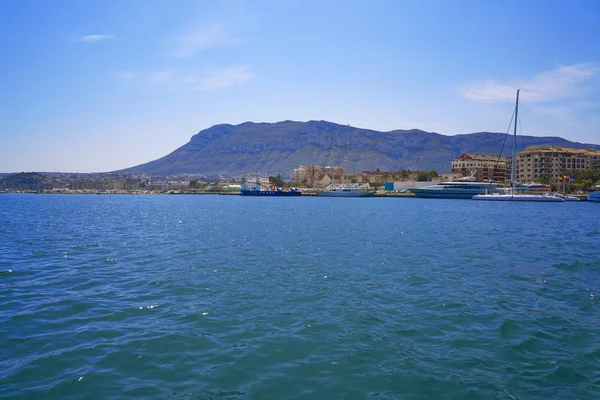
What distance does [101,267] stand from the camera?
19031 mm

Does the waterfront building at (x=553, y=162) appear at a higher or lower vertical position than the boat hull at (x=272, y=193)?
higher

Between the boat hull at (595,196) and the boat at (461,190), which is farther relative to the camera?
the boat at (461,190)

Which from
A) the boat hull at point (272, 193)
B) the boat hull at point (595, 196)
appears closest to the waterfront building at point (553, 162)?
the boat hull at point (595, 196)

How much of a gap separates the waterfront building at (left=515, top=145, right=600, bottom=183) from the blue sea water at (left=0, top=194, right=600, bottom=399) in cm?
17886

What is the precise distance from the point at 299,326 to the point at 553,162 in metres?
198

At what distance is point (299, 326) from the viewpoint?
10.8m

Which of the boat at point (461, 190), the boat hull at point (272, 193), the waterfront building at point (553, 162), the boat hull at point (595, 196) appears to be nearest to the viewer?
the boat hull at point (595, 196)

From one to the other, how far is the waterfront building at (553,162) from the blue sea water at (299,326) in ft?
587

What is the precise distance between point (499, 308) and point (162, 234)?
2671 cm

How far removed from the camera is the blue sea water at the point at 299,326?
774 cm

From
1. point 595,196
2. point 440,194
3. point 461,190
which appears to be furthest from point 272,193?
point 595,196

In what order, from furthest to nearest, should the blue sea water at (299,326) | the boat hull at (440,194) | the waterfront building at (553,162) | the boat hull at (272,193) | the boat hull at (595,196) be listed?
the boat hull at (272,193)
the waterfront building at (553,162)
the boat hull at (440,194)
the boat hull at (595,196)
the blue sea water at (299,326)

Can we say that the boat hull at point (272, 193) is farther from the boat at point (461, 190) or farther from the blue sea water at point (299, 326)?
the blue sea water at point (299, 326)

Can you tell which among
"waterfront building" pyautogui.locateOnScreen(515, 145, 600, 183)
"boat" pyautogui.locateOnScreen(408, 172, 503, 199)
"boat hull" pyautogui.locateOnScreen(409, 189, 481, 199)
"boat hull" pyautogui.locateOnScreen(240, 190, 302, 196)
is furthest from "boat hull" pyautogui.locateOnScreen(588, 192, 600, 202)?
"boat hull" pyautogui.locateOnScreen(240, 190, 302, 196)
